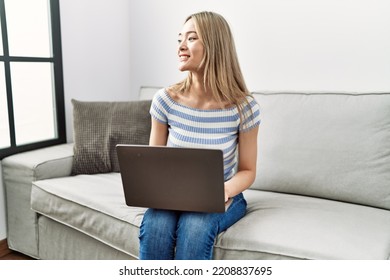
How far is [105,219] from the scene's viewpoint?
4.59ft

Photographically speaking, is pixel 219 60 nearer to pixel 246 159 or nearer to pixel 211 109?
pixel 211 109

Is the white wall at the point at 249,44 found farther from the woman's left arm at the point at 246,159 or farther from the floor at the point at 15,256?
the woman's left arm at the point at 246,159

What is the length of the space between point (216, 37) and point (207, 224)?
59 cm

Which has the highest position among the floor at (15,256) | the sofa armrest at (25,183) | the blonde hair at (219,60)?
the blonde hair at (219,60)

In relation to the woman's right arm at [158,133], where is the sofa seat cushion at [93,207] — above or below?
below

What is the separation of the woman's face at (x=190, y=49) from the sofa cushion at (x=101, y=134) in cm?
67

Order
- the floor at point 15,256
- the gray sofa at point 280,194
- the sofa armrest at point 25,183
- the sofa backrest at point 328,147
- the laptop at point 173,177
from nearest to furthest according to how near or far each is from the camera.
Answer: the laptop at point 173,177 → the gray sofa at point 280,194 → the sofa backrest at point 328,147 → the sofa armrest at point 25,183 → the floor at point 15,256

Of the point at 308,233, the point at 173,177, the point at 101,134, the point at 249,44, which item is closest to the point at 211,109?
the point at 173,177

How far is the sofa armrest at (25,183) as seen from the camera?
1.71 meters

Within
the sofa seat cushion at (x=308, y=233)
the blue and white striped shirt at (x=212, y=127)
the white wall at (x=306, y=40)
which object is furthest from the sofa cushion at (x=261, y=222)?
the white wall at (x=306, y=40)

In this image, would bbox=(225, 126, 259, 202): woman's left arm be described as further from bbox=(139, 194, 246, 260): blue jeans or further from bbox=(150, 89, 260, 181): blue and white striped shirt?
bbox=(139, 194, 246, 260): blue jeans

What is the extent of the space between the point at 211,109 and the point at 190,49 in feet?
0.67
